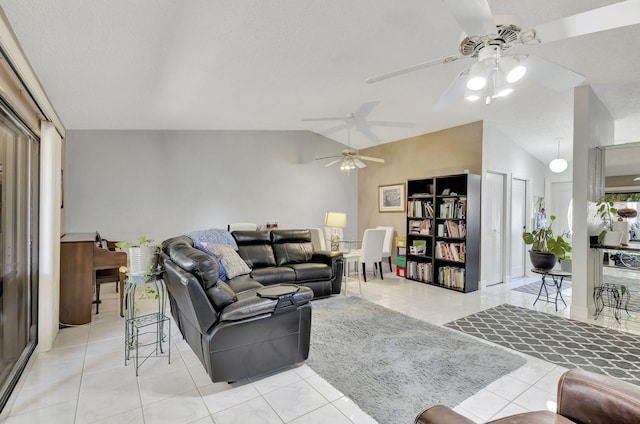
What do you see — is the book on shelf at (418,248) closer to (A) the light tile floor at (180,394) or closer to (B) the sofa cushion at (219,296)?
(A) the light tile floor at (180,394)

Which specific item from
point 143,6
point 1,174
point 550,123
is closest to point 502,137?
point 550,123

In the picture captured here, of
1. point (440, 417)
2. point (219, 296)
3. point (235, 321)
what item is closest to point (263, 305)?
point (235, 321)

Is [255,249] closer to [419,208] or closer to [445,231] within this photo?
[419,208]

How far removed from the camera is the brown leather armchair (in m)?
1.07

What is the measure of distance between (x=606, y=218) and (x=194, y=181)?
6.05 metres

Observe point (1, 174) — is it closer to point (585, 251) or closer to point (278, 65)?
point (278, 65)

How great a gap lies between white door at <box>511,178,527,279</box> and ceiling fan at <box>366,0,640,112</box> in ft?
13.1

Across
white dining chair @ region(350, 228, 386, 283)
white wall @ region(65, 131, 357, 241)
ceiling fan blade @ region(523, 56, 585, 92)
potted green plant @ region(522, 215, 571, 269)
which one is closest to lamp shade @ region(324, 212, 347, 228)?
white dining chair @ region(350, 228, 386, 283)

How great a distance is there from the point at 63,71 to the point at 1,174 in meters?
1.15

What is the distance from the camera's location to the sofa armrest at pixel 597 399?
111 centimetres

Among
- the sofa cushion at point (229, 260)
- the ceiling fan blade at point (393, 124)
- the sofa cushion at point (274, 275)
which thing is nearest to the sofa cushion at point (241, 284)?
the sofa cushion at point (229, 260)

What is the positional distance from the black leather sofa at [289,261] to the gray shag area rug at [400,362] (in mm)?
815

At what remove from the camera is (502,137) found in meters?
5.22

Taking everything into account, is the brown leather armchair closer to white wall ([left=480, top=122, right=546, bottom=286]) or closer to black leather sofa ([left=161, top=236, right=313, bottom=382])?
black leather sofa ([left=161, top=236, right=313, bottom=382])
